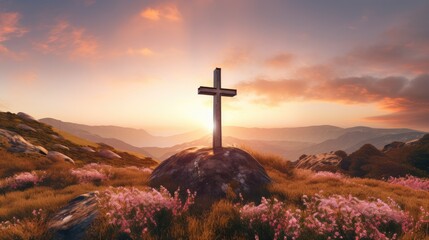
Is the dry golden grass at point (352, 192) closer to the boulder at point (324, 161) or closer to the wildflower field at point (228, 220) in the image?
the wildflower field at point (228, 220)

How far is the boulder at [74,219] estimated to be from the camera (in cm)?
672

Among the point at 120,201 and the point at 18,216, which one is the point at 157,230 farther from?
the point at 18,216

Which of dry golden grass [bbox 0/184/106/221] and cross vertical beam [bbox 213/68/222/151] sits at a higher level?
cross vertical beam [bbox 213/68/222/151]

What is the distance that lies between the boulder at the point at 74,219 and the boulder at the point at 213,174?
3310 mm

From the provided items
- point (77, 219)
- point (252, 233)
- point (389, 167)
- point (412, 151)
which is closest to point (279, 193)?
point (252, 233)

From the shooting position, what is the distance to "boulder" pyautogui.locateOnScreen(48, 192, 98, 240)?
672 centimetres

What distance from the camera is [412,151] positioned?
984 inches

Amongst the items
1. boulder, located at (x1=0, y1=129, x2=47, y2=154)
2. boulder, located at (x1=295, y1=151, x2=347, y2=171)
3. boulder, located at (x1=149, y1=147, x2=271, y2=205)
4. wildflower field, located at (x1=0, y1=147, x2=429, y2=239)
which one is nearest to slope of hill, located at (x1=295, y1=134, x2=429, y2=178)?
boulder, located at (x1=295, y1=151, x2=347, y2=171)

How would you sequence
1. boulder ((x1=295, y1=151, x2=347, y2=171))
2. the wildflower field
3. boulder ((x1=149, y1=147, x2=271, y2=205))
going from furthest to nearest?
boulder ((x1=295, y1=151, x2=347, y2=171)) → boulder ((x1=149, y1=147, x2=271, y2=205)) → the wildflower field

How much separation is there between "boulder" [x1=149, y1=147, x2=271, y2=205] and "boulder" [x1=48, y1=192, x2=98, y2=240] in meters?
3.31

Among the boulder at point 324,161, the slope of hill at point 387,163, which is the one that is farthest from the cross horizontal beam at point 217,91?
the boulder at point 324,161

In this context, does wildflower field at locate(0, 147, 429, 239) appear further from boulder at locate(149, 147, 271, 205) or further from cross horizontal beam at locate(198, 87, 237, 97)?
cross horizontal beam at locate(198, 87, 237, 97)

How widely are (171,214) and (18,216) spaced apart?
4.42 metres

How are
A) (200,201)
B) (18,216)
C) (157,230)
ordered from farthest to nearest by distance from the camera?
(200,201)
(18,216)
(157,230)
